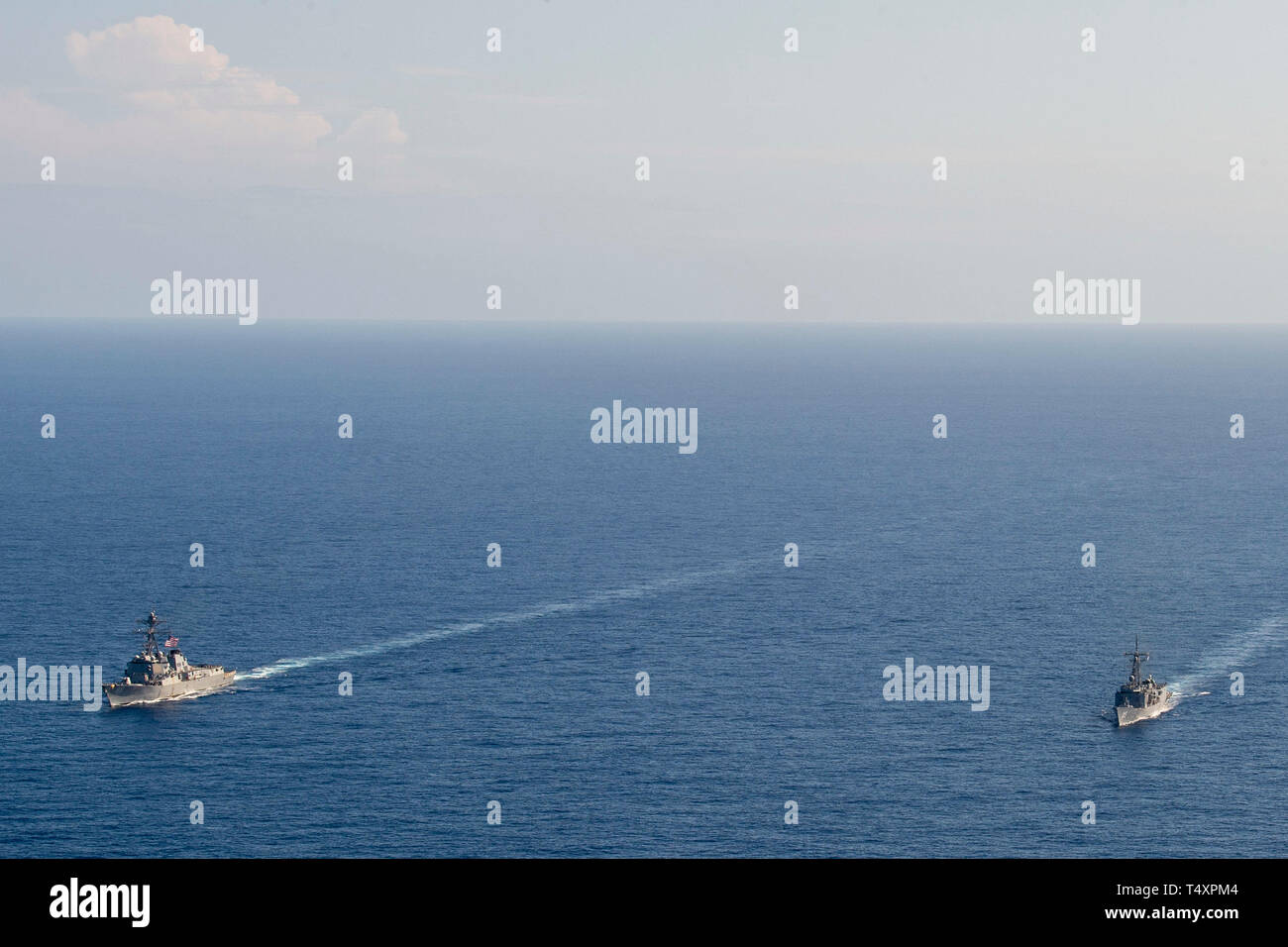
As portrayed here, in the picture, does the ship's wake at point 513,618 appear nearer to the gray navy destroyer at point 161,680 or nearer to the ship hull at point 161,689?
the ship hull at point 161,689

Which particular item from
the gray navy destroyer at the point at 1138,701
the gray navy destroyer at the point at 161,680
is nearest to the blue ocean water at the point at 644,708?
the gray navy destroyer at the point at 161,680

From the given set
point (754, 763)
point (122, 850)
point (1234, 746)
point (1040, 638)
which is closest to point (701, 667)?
point (754, 763)

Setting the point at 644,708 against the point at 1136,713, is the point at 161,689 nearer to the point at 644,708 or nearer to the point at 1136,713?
the point at 644,708

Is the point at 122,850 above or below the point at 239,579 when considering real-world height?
below

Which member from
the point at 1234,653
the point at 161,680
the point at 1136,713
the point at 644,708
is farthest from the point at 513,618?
the point at 1234,653

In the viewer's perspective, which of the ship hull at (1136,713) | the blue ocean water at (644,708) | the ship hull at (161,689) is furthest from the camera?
the ship hull at (161,689)
